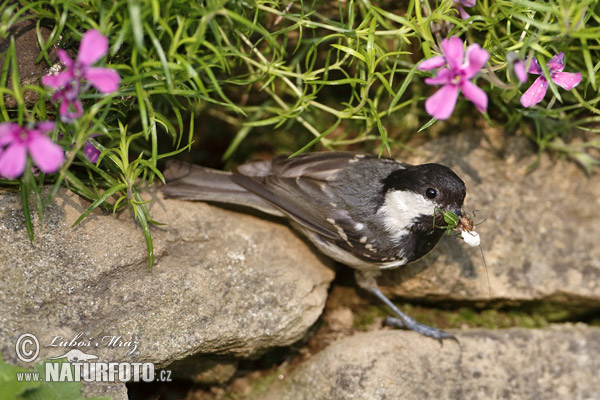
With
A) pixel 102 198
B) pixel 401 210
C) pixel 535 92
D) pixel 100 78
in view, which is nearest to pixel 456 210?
pixel 401 210

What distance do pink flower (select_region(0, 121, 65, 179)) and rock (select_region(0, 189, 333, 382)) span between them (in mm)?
780

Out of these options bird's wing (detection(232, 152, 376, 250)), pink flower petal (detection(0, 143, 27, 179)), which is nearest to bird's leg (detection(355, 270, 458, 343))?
bird's wing (detection(232, 152, 376, 250))

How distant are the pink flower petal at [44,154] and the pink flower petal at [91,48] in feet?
1.02

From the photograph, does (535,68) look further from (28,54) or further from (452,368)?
(28,54)

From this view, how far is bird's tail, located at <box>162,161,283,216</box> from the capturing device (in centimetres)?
342

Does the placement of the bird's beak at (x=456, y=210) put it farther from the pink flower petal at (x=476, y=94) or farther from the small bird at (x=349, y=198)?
the pink flower petal at (x=476, y=94)

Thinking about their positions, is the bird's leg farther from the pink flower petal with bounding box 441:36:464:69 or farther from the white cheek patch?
the pink flower petal with bounding box 441:36:464:69

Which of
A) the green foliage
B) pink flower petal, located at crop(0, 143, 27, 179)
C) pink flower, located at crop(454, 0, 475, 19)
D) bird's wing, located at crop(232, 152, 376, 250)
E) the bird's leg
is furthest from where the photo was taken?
the bird's leg

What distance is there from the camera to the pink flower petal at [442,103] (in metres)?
2.24

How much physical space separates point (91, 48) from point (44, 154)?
0.41 meters

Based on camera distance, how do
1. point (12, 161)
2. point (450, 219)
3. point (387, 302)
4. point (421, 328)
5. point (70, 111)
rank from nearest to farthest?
point (12, 161), point (70, 111), point (450, 219), point (421, 328), point (387, 302)

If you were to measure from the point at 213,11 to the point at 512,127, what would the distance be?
2420mm

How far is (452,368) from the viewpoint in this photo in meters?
3.28

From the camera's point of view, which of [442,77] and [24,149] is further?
[442,77]
